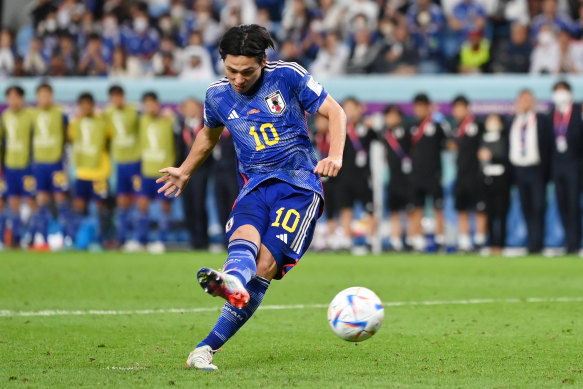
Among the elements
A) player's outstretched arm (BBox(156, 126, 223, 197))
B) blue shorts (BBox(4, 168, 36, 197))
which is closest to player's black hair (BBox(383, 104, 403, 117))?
blue shorts (BBox(4, 168, 36, 197))

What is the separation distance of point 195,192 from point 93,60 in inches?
180

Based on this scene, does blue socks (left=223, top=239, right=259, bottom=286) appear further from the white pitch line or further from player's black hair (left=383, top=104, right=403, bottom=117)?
player's black hair (left=383, top=104, right=403, bottom=117)

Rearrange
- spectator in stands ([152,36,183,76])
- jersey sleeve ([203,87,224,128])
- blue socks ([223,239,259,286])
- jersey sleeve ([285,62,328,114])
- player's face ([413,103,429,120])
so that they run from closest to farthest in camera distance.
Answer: blue socks ([223,239,259,286]) < jersey sleeve ([285,62,328,114]) < jersey sleeve ([203,87,224,128]) < player's face ([413,103,429,120]) < spectator in stands ([152,36,183,76])

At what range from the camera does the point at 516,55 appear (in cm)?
1798

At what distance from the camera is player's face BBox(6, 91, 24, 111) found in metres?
17.8

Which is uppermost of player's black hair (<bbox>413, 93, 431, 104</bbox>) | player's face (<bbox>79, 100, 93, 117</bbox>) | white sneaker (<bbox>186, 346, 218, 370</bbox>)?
white sneaker (<bbox>186, 346, 218, 370</bbox>)

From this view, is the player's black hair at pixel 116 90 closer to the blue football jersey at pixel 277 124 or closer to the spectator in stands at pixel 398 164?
the spectator in stands at pixel 398 164

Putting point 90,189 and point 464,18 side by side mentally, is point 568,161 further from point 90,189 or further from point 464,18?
point 90,189

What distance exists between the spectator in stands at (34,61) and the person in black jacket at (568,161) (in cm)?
1023

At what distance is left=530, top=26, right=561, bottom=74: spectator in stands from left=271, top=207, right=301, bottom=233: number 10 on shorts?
40.7ft

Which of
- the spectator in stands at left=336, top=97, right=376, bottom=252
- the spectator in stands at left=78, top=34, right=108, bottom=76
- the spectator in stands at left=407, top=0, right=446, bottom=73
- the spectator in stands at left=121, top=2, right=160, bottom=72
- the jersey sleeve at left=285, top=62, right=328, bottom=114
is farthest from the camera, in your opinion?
the spectator in stands at left=121, top=2, right=160, bottom=72

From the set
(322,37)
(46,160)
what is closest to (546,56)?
(322,37)

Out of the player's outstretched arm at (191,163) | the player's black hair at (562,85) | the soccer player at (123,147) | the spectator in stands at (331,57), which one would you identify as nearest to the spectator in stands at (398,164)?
the spectator in stands at (331,57)

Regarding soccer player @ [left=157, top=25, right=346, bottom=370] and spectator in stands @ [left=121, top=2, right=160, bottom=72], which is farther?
spectator in stands @ [left=121, top=2, right=160, bottom=72]
